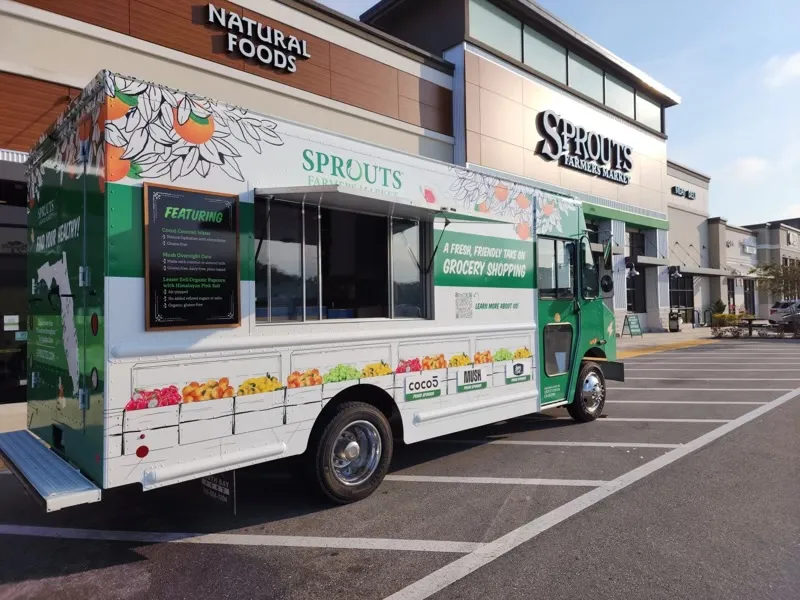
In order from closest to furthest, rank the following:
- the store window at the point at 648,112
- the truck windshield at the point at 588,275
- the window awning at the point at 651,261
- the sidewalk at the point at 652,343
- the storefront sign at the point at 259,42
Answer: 1. the truck windshield at the point at 588,275
2. the storefront sign at the point at 259,42
3. the sidewalk at the point at 652,343
4. the store window at the point at 648,112
5. the window awning at the point at 651,261

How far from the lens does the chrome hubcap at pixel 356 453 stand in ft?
14.8

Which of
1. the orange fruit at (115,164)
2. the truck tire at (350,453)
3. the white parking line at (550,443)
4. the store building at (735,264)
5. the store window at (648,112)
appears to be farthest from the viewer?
the store building at (735,264)

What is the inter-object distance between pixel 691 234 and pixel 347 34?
2701 cm

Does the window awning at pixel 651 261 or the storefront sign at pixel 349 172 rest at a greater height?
the window awning at pixel 651 261

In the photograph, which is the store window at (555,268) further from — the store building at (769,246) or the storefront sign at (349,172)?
the store building at (769,246)

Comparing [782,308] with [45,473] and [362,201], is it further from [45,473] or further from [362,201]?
[45,473]

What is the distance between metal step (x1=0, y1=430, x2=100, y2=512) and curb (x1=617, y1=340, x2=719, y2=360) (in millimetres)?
14659

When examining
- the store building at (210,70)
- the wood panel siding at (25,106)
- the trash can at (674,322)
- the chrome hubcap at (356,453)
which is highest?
the store building at (210,70)

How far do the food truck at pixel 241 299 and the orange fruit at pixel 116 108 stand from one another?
12mm

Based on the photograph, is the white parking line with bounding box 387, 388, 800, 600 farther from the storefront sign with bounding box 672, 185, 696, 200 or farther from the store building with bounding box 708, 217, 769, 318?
the store building with bounding box 708, 217, 769, 318

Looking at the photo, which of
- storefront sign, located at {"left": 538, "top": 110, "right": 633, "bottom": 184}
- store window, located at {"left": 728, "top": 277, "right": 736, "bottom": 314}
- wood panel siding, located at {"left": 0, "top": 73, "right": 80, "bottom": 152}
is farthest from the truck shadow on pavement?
store window, located at {"left": 728, "top": 277, "right": 736, "bottom": 314}

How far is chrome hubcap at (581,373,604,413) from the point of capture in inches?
287

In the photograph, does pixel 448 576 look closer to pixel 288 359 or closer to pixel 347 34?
pixel 288 359

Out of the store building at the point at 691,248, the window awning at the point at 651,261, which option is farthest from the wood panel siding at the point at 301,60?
the store building at the point at 691,248
